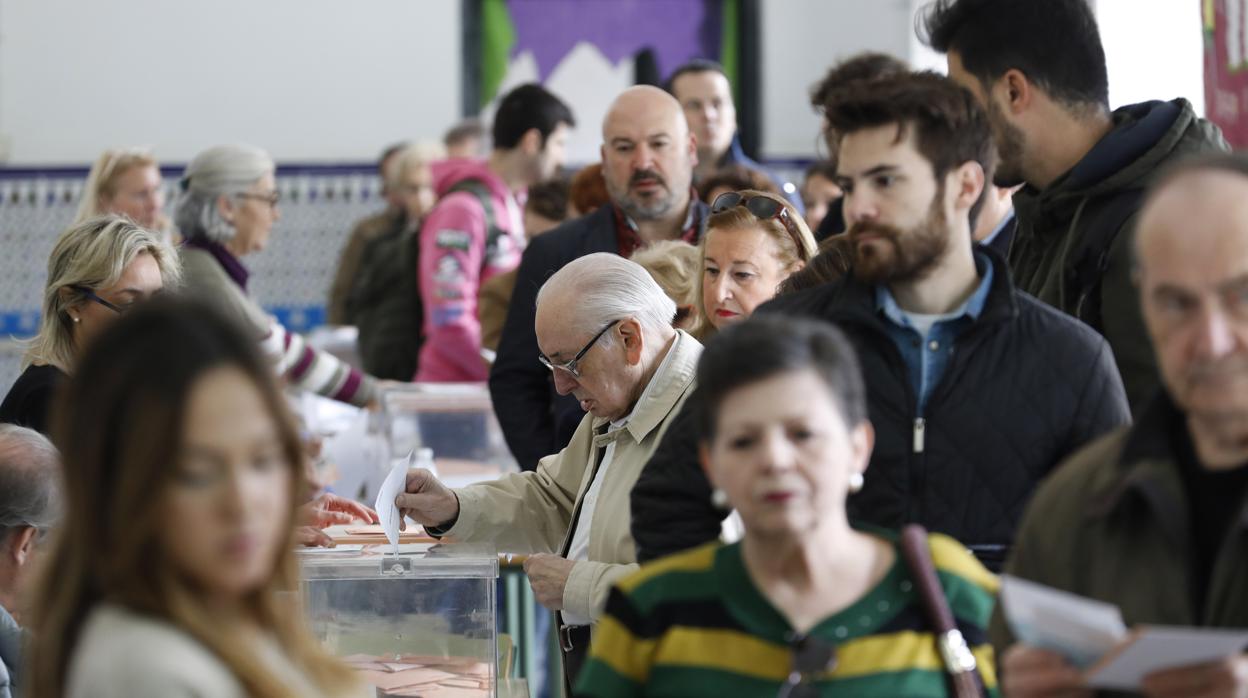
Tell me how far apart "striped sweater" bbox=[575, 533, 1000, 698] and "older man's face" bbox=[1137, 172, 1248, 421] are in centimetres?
46

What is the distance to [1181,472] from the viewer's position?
1948mm

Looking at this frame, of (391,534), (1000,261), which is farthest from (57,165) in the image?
(1000,261)

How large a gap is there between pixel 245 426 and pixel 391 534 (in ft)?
5.12

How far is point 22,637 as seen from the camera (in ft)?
10.0

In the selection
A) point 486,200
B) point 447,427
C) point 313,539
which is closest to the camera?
point 313,539

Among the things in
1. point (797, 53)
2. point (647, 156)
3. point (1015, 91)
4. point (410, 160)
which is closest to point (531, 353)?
point (647, 156)

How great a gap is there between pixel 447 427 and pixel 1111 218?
334 cm

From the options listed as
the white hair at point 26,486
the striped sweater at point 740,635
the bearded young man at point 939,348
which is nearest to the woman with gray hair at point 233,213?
the white hair at point 26,486

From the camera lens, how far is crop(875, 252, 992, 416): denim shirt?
8.46 feet

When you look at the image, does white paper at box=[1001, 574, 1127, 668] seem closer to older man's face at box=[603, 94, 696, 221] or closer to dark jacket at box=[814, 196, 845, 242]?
dark jacket at box=[814, 196, 845, 242]

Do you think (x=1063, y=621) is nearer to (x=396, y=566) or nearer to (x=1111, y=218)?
(x=1111, y=218)

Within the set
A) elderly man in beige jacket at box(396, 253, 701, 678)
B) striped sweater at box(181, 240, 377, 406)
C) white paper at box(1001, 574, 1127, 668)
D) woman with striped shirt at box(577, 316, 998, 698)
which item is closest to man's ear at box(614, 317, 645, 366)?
elderly man in beige jacket at box(396, 253, 701, 678)

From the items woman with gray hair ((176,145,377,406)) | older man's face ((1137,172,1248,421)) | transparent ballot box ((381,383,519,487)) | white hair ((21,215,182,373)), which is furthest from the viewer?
transparent ballot box ((381,383,519,487))

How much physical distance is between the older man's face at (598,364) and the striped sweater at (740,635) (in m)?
1.16
